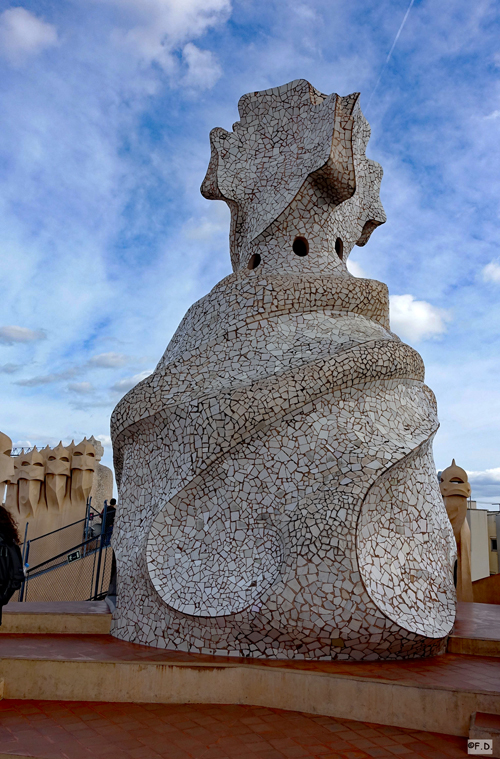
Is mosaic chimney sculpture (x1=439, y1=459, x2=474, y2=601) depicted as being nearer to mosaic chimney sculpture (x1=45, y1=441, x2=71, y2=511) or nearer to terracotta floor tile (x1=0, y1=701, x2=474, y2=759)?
terracotta floor tile (x1=0, y1=701, x2=474, y2=759)

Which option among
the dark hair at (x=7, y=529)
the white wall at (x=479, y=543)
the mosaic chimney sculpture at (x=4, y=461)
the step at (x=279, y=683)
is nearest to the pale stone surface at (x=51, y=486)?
the mosaic chimney sculpture at (x=4, y=461)

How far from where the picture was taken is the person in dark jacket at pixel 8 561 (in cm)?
361

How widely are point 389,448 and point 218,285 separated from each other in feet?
9.57

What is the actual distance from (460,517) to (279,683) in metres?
5.49

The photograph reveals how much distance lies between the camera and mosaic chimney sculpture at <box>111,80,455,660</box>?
15.8 ft

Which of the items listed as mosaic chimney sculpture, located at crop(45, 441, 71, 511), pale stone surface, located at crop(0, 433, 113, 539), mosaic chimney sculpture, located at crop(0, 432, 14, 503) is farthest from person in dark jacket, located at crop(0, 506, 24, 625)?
mosaic chimney sculpture, located at crop(45, 441, 71, 511)

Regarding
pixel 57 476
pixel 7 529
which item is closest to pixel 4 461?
pixel 7 529

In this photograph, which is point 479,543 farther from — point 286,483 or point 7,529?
point 7,529

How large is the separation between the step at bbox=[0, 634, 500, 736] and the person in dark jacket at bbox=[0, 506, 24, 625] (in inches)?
46.1

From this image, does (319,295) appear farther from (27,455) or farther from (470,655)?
(27,455)

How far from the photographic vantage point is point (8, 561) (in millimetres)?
3617

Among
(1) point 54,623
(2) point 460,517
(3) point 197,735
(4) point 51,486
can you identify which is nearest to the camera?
(3) point 197,735

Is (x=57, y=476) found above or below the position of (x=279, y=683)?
above

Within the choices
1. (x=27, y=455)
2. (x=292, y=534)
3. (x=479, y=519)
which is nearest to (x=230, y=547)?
(x=292, y=534)
